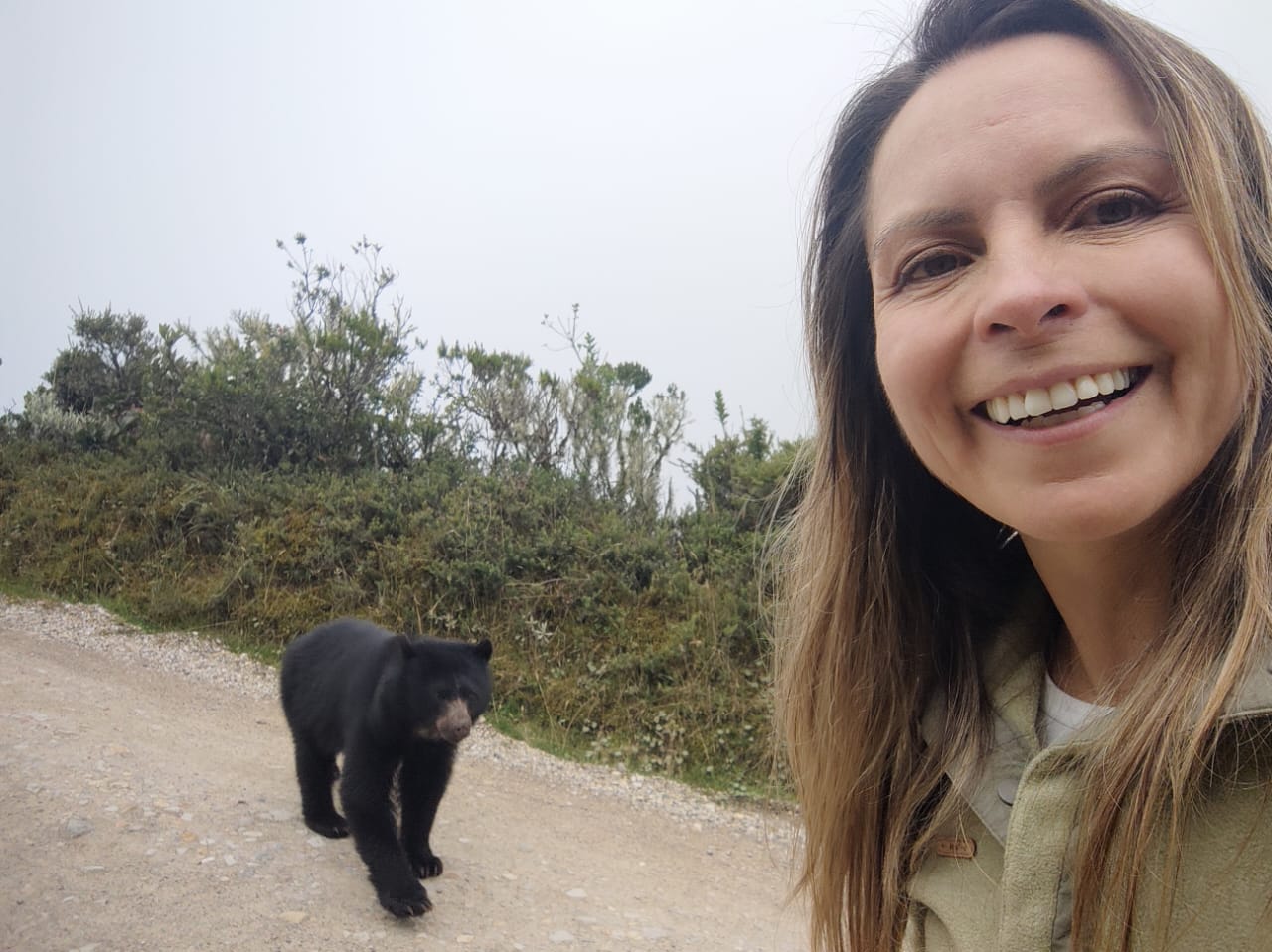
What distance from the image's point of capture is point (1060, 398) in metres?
1.17

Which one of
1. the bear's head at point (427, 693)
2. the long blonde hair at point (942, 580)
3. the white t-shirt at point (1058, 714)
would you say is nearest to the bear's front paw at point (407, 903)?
the bear's head at point (427, 693)

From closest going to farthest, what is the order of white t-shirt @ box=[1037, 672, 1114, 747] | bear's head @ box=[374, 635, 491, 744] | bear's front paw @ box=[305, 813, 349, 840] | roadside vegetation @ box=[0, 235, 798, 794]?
white t-shirt @ box=[1037, 672, 1114, 747]
bear's head @ box=[374, 635, 491, 744]
bear's front paw @ box=[305, 813, 349, 840]
roadside vegetation @ box=[0, 235, 798, 794]

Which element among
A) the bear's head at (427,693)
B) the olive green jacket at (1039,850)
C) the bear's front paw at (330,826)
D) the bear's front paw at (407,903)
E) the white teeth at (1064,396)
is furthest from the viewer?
the bear's front paw at (330,826)

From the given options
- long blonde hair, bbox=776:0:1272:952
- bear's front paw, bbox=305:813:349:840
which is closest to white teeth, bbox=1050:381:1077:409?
long blonde hair, bbox=776:0:1272:952

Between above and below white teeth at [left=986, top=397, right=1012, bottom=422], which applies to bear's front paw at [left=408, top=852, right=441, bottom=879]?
below

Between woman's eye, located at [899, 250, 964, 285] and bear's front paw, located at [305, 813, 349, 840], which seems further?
bear's front paw, located at [305, 813, 349, 840]

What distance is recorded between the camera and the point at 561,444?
1129cm

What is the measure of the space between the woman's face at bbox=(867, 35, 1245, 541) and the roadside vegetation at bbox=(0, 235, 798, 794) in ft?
19.9

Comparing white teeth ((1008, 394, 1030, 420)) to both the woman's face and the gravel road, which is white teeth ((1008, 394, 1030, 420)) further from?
the gravel road

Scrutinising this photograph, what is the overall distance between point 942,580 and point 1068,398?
647 millimetres

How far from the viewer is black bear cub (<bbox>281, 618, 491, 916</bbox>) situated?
14.0 ft

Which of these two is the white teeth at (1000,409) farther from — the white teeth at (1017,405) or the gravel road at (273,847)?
the gravel road at (273,847)

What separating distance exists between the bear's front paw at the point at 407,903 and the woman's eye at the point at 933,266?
386cm

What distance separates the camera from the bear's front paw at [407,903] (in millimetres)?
4117
